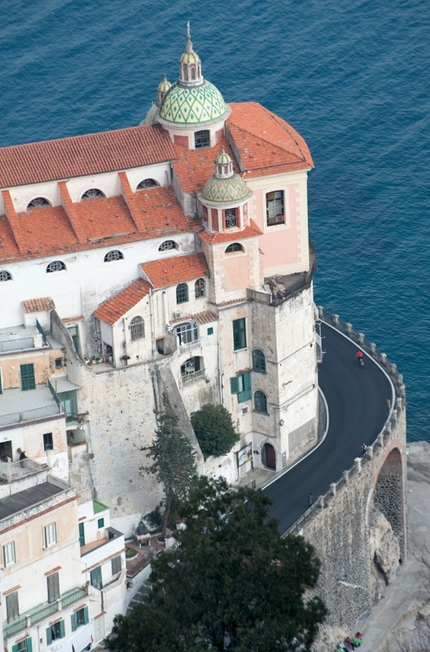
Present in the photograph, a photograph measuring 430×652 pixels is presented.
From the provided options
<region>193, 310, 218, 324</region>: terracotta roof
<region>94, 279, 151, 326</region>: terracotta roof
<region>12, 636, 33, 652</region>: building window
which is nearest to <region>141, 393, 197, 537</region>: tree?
<region>94, 279, 151, 326</region>: terracotta roof

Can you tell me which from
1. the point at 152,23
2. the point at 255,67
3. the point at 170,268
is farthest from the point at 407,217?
the point at 170,268

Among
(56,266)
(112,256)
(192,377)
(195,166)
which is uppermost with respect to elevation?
(195,166)

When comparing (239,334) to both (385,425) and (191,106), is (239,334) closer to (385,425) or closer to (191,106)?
(385,425)

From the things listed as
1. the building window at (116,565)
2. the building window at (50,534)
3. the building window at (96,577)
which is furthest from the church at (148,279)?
the building window at (50,534)

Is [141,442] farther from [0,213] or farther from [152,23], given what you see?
[152,23]

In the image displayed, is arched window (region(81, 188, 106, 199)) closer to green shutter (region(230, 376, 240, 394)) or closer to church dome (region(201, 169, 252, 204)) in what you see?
church dome (region(201, 169, 252, 204))

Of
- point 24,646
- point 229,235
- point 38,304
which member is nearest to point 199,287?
point 229,235
